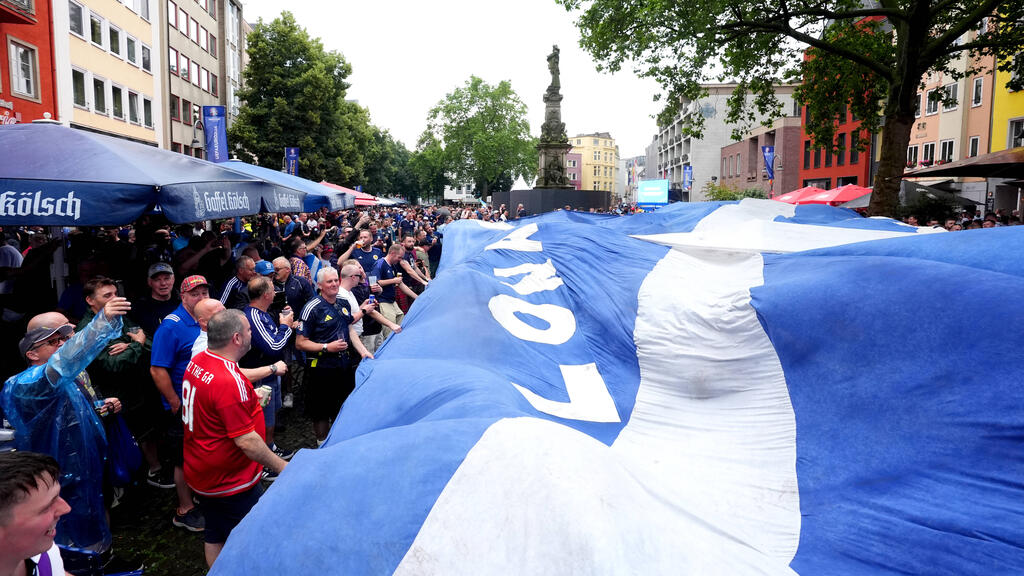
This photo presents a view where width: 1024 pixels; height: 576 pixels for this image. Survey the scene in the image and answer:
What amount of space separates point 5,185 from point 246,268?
100 inches

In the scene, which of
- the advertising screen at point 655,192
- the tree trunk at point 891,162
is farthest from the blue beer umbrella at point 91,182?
the advertising screen at point 655,192

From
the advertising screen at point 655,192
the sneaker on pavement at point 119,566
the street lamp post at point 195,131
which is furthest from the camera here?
the advertising screen at point 655,192

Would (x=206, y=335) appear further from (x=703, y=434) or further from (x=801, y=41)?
(x=801, y=41)

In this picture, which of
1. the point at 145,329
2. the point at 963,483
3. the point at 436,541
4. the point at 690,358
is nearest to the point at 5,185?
the point at 145,329

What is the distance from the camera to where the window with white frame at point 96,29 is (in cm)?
2680

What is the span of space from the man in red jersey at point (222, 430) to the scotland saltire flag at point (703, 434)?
2.36ft

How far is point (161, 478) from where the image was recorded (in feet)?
19.9

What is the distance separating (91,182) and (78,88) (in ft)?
84.7

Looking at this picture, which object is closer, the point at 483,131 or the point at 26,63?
the point at 26,63

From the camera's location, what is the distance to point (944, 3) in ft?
42.4

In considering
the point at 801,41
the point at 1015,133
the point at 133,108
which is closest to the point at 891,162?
the point at 801,41

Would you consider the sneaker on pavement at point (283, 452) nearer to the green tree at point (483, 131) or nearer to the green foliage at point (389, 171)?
the green foliage at point (389, 171)

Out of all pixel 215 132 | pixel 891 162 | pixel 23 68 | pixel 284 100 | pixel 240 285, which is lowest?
pixel 240 285

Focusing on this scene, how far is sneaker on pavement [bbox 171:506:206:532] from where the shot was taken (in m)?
5.15
